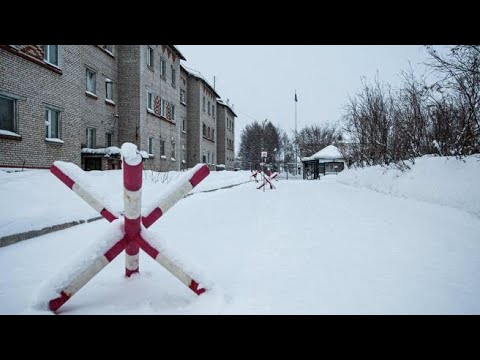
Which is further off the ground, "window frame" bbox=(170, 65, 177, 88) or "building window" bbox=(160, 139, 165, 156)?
"window frame" bbox=(170, 65, 177, 88)

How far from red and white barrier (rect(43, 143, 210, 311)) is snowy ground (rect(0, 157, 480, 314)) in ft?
0.64

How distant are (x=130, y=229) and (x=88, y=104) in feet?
52.2

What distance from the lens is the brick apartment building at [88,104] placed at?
10.4 meters

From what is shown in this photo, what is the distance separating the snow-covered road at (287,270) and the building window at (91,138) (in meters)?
12.3

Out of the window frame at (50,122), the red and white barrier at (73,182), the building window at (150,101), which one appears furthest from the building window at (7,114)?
the red and white barrier at (73,182)

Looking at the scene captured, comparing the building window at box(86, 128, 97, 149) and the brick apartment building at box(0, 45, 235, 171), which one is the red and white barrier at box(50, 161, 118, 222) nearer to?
the brick apartment building at box(0, 45, 235, 171)

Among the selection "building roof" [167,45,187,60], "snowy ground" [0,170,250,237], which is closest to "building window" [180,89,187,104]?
"building roof" [167,45,187,60]

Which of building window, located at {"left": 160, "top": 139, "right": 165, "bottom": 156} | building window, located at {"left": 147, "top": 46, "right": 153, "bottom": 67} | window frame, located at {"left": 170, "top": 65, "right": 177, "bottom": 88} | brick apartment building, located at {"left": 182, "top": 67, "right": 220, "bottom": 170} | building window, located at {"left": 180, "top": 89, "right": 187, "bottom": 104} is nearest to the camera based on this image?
building window, located at {"left": 147, "top": 46, "right": 153, "bottom": 67}

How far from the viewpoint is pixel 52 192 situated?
18.5 feet

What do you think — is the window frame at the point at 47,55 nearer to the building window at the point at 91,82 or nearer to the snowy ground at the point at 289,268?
the building window at the point at 91,82

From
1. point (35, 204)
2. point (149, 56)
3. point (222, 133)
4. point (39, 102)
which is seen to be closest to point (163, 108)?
point (149, 56)

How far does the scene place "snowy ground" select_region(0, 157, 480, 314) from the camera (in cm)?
206
